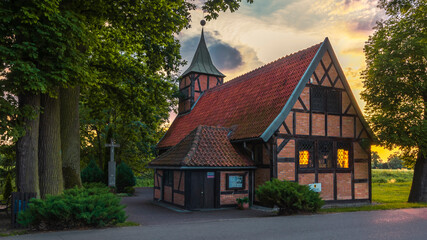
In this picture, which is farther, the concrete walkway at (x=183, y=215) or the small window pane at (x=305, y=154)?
the small window pane at (x=305, y=154)

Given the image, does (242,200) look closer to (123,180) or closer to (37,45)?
(37,45)

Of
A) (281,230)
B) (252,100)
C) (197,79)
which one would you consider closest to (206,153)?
(252,100)

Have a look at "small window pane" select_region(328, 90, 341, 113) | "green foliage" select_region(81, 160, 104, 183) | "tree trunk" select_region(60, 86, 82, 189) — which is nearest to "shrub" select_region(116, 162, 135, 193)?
"green foliage" select_region(81, 160, 104, 183)

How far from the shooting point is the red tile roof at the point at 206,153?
16.2 meters

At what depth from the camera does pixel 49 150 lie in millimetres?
12312

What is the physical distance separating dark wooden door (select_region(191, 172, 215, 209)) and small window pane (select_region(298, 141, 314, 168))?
4.47m

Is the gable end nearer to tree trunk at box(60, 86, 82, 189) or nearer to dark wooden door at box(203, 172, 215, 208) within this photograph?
dark wooden door at box(203, 172, 215, 208)

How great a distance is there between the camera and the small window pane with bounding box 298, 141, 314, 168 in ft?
56.8

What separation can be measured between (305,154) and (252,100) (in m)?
4.47

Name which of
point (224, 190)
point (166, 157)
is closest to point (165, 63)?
point (166, 157)

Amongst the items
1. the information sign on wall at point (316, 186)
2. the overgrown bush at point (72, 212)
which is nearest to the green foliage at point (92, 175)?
the information sign on wall at point (316, 186)

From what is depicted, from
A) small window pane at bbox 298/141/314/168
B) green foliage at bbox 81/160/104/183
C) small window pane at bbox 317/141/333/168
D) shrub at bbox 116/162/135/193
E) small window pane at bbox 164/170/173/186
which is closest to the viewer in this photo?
small window pane at bbox 298/141/314/168

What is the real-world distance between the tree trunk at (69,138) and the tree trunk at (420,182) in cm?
1781

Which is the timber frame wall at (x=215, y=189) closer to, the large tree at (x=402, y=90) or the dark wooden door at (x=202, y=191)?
the dark wooden door at (x=202, y=191)
